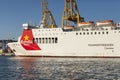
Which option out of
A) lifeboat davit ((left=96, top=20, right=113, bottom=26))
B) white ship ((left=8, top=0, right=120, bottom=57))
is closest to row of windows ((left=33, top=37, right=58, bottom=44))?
white ship ((left=8, top=0, right=120, bottom=57))

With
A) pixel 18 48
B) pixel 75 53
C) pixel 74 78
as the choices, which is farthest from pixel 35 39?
pixel 74 78

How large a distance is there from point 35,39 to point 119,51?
18.0 metres

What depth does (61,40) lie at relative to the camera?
63.0 metres

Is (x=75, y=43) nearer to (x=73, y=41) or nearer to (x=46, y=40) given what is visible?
(x=73, y=41)

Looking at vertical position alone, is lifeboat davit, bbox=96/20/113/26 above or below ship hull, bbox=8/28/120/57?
above

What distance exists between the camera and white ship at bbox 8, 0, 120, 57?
195 ft

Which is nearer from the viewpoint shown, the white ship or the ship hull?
→ the ship hull

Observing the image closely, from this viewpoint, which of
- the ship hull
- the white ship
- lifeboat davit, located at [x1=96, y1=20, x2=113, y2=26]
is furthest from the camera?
lifeboat davit, located at [x1=96, y1=20, x2=113, y2=26]

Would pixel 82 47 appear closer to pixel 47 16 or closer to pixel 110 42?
pixel 110 42

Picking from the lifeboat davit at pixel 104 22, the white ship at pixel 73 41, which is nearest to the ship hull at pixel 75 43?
the white ship at pixel 73 41

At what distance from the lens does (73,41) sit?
61812 mm

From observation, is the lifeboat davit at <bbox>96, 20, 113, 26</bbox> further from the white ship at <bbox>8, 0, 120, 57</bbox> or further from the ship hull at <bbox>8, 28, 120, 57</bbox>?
the ship hull at <bbox>8, 28, 120, 57</bbox>

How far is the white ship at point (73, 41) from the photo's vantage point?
59.4 meters

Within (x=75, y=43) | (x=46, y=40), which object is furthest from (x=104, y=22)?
(x=46, y=40)
